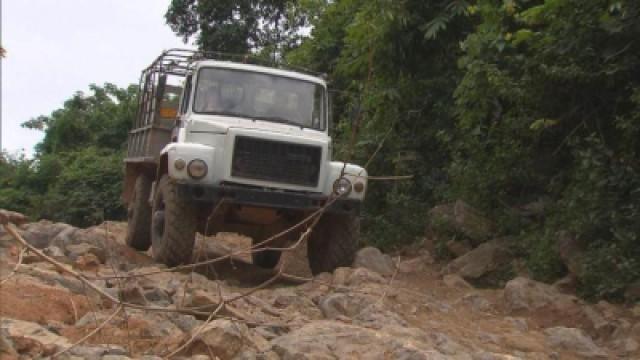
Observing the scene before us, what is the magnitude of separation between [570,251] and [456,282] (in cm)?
128

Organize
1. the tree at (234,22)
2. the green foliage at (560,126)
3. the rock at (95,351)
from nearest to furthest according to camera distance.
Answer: the rock at (95,351)
the green foliage at (560,126)
the tree at (234,22)

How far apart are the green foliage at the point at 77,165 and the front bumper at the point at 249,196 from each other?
1253 centimetres

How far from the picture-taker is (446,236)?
38.3 ft

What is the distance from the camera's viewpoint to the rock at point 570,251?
902 centimetres

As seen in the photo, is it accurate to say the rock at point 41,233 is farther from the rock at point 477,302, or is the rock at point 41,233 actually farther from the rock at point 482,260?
the rock at point 477,302

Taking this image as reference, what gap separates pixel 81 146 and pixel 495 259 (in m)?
21.1

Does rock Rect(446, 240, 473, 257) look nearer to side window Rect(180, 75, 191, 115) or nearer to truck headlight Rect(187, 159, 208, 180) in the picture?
side window Rect(180, 75, 191, 115)

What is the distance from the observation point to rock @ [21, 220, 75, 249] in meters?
10.5

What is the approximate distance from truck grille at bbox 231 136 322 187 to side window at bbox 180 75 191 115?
108 centimetres

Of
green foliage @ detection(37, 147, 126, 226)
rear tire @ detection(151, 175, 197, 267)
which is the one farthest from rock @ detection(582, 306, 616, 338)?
green foliage @ detection(37, 147, 126, 226)

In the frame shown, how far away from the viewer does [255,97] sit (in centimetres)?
927

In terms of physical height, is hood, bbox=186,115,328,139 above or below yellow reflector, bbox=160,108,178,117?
below

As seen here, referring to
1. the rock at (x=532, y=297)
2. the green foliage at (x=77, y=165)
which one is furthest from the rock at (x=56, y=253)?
the green foliage at (x=77, y=165)

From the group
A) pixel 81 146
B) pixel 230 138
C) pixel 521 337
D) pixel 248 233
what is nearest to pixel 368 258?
pixel 248 233
